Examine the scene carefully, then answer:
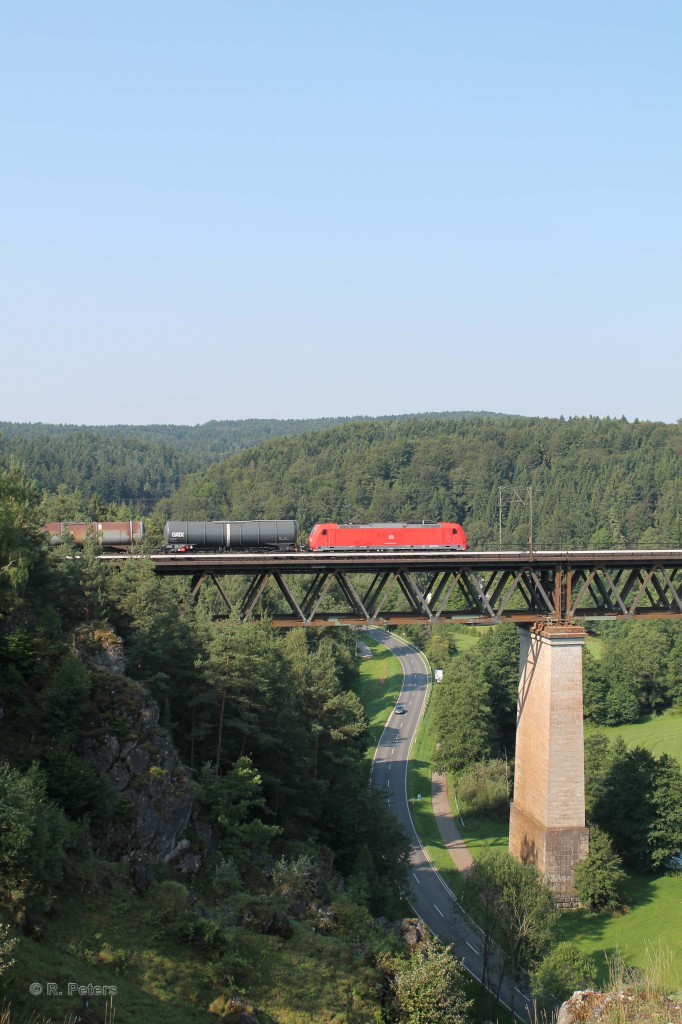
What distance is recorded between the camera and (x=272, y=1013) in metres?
28.0

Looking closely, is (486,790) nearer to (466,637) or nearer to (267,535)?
(267,535)

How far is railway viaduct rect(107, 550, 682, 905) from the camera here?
54.3 m

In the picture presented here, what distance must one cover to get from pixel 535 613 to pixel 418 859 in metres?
18.5

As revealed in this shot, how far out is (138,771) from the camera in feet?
116

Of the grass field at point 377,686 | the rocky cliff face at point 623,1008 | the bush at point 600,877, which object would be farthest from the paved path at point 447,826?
the rocky cliff face at point 623,1008

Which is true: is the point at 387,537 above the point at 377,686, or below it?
above

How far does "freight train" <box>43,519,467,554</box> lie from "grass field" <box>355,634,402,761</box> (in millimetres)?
30738

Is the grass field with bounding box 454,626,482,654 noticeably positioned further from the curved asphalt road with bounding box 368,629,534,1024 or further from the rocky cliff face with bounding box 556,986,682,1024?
the rocky cliff face with bounding box 556,986,682,1024

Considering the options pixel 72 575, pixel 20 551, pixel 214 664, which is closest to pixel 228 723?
pixel 214 664

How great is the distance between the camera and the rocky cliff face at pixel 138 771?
33.6 meters

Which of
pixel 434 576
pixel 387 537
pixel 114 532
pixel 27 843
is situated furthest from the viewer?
pixel 387 537

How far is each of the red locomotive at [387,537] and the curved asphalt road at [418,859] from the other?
663 inches

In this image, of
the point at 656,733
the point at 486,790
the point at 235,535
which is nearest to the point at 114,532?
the point at 235,535

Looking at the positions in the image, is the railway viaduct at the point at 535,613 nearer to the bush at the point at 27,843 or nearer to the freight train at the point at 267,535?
the freight train at the point at 267,535
